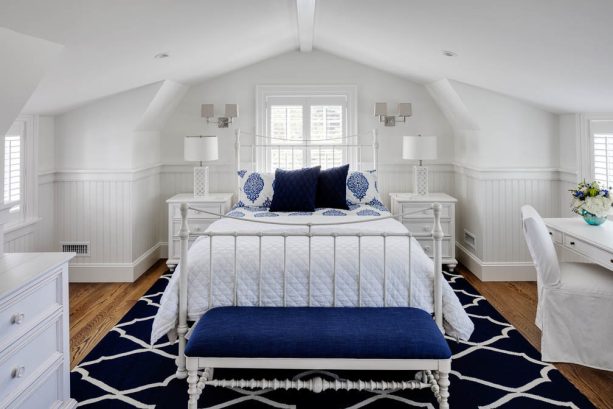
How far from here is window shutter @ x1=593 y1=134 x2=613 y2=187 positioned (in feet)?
13.5

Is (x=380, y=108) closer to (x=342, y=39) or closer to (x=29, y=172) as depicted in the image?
(x=342, y=39)

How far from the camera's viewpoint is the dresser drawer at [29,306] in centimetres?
201

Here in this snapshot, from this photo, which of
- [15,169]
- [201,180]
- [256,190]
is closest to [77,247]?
[15,169]

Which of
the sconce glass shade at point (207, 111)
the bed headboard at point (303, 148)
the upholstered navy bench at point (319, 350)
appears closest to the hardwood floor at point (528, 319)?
the upholstered navy bench at point (319, 350)

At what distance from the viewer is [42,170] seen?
444 cm

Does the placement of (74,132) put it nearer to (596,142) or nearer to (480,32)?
(480,32)

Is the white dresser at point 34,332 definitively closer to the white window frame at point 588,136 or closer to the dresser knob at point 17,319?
the dresser knob at point 17,319

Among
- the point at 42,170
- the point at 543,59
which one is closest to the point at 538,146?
the point at 543,59

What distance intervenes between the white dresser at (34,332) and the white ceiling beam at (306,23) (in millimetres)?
2487

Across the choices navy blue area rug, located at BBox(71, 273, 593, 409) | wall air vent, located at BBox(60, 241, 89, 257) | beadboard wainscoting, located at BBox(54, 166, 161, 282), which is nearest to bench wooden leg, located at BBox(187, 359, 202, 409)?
navy blue area rug, located at BBox(71, 273, 593, 409)

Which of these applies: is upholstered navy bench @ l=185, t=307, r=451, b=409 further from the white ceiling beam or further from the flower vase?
the white ceiling beam

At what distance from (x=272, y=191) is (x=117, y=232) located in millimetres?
1490

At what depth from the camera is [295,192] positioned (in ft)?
14.8

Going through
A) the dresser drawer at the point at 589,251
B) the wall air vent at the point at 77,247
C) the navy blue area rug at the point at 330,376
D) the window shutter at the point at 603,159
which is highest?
the window shutter at the point at 603,159
